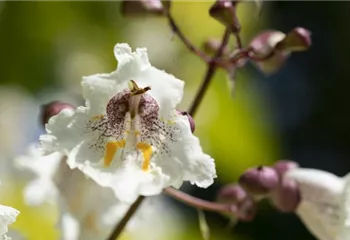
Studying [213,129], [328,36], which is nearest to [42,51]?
[213,129]

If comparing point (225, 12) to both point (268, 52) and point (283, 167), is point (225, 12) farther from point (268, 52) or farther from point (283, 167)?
point (283, 167)

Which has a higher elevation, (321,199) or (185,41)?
(185,41)

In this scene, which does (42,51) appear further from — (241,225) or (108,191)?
(241,225)

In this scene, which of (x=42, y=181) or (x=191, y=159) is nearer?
(x=191, y=159)

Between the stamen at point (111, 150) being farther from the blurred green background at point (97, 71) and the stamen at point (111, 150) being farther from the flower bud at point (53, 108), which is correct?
the blurred green background at point (97, 71)

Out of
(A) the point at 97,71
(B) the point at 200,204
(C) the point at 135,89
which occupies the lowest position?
(A) the point at 97,71

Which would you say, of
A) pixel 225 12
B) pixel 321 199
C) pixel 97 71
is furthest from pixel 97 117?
pixel 97 71
